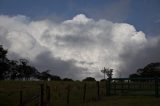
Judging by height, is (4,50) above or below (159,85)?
above

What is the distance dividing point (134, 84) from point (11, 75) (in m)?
82.2

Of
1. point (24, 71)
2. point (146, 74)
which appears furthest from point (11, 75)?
point (146, 74)

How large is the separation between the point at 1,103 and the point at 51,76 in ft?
353

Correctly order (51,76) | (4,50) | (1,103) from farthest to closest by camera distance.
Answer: (51,76)
(4,50)
(1,103)

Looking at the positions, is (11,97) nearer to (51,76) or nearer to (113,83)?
(113,83)

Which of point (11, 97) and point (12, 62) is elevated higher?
point (12, 62)

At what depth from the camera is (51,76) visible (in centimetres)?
13150

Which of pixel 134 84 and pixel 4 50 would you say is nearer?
pixel 134 84

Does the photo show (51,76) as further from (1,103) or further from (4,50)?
(1,103)

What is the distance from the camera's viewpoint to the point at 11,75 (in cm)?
10812

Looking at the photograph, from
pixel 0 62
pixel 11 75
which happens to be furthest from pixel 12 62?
pixel 0 62

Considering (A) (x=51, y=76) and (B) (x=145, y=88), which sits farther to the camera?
(A) (x=51, y=76)

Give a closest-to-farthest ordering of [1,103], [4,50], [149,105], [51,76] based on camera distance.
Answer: [149,105] → [1,103] → [4,50] → [51,76]


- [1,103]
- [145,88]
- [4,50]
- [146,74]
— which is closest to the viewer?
[1,103]
